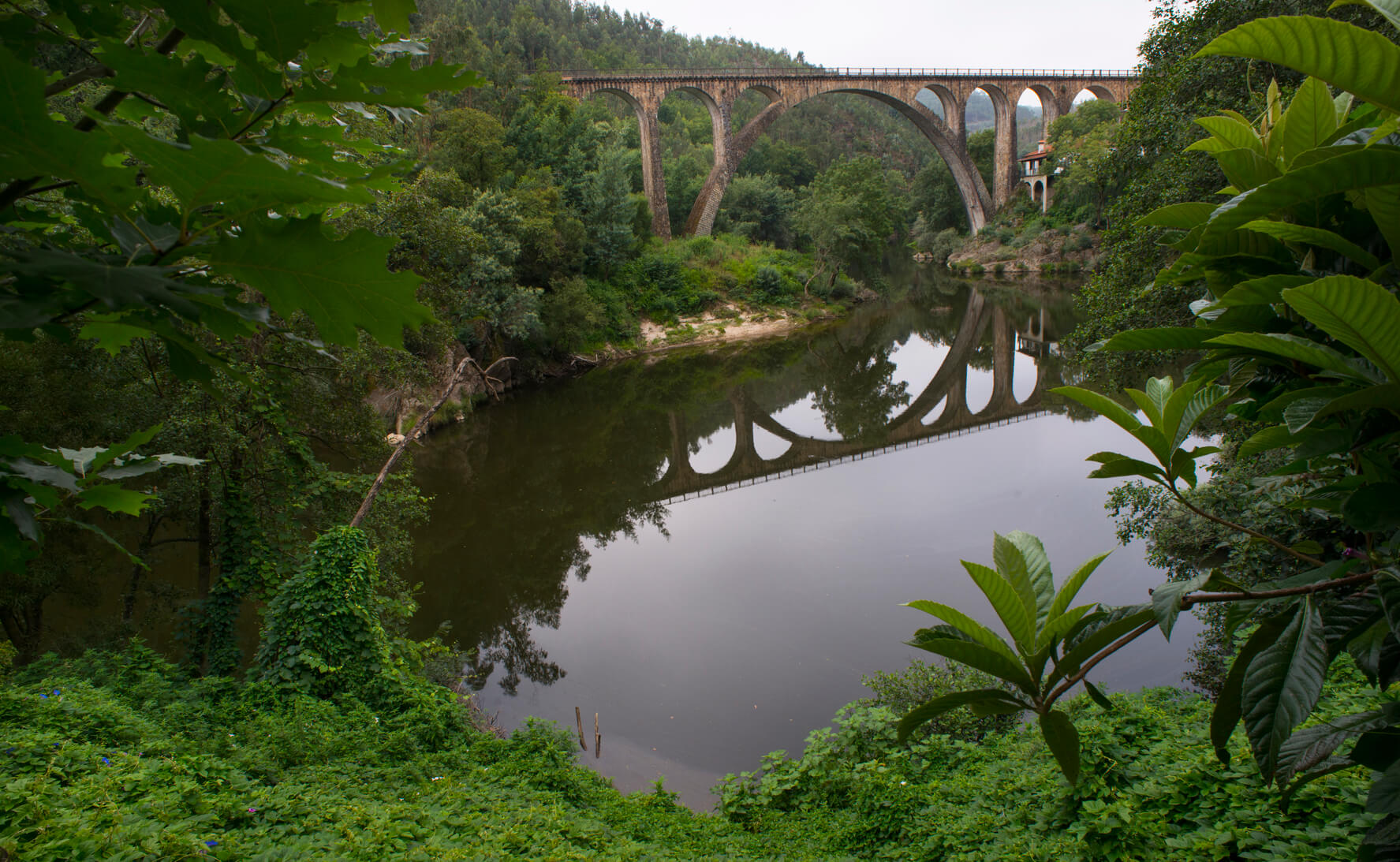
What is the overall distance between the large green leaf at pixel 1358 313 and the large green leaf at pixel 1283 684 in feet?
1.11

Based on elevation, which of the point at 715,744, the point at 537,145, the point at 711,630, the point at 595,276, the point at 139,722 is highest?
the point at 537,145

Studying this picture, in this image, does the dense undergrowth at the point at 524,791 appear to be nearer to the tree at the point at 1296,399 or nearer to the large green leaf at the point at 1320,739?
the large green leaf at the point at 1320,739

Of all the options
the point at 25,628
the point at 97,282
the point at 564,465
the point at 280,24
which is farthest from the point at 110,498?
the point at 564,465

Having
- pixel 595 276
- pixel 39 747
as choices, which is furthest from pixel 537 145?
pixel 39 747

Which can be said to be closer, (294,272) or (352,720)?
(294,272)

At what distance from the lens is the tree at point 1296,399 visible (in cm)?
79

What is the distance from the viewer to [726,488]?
41.8ft

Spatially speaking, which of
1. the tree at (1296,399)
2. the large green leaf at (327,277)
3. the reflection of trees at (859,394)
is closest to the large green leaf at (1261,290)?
the tree at (1296,399)

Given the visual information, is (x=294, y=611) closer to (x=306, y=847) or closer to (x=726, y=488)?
(x=306, y=847)

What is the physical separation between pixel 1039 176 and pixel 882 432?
32.4 metres

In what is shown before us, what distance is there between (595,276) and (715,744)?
18.4 meters

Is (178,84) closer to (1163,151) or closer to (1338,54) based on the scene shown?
(1338,54)

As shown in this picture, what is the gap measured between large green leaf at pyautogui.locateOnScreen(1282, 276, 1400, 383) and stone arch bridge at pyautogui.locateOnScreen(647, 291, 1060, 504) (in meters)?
11.0

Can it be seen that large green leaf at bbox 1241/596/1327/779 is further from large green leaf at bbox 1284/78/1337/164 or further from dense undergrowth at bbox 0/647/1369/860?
dense undergrowth at bbox 0/647/1369/860
